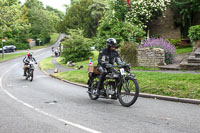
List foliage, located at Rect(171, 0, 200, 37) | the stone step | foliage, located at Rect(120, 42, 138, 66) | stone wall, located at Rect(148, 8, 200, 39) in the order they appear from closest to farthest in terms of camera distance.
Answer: the stone step < foliage, located at Rect(120, 42, 138, 66) < foliage, located at Rect(171, 0, 200, 37) < stone wall, located at Rect(148, 8, 200, 39)

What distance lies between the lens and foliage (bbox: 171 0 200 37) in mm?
26562

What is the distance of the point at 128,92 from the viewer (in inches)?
281

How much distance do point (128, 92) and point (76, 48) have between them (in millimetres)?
24457

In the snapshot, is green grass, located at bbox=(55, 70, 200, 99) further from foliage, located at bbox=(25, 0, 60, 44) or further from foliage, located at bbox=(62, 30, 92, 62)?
foliage, located at bbox=(25, 0, 60, 44)

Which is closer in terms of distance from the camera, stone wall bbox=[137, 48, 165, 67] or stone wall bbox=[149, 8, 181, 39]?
stone wall bbox=[137, 48, 165, 67]

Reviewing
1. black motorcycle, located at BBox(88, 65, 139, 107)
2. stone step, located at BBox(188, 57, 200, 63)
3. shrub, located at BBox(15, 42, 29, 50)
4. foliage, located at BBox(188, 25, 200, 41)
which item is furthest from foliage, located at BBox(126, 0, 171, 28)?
shrub, located at BBox(15, 42, 29, 50)

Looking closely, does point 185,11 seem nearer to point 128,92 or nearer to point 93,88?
point 93,88

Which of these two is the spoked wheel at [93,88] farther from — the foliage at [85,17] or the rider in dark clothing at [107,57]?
the foliage at [85,17]

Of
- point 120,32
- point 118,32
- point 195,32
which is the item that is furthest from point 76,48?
point 195,32

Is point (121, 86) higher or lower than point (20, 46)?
lower

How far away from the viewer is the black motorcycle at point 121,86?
7.00 meters

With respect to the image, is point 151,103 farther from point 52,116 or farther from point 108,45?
point 52,116

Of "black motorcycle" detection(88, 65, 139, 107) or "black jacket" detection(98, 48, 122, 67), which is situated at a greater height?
"black jacket" detection(98, 48, 122, 67)

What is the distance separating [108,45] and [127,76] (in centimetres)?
123
